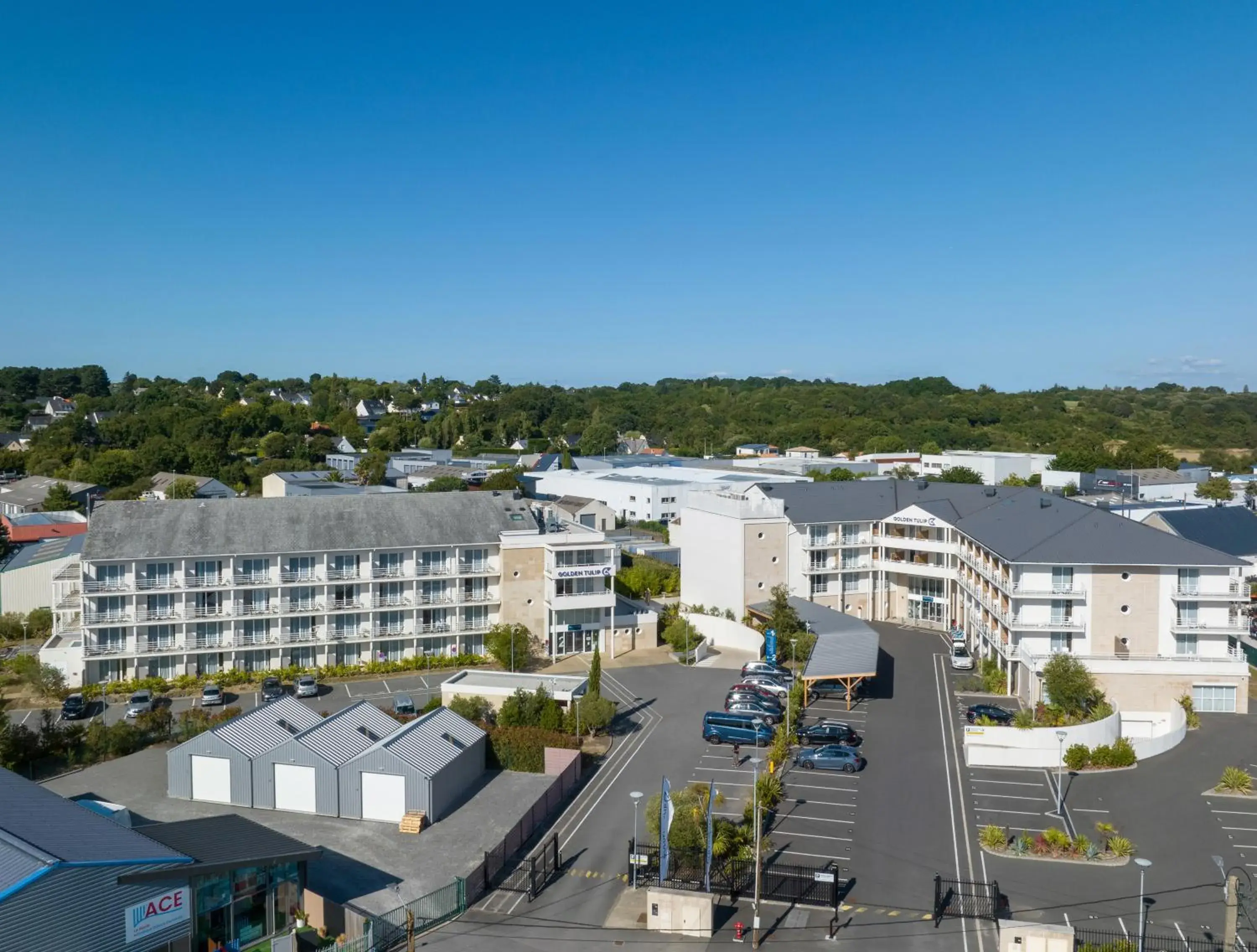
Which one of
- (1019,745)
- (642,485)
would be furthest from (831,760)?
(642,485)

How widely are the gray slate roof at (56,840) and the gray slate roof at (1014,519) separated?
3156 cm

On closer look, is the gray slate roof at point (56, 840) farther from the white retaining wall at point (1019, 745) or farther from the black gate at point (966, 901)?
the white retaining wall at point (1019, 745)

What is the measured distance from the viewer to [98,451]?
10900cm

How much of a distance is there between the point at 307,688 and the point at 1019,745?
26203 mm

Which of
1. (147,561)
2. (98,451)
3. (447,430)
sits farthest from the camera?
(447,430)

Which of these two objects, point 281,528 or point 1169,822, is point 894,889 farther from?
point 281,528

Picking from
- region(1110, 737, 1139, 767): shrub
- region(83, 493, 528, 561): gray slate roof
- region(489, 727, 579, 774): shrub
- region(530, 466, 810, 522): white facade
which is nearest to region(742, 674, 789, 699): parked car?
region(489, 727, 579, 774): shrub

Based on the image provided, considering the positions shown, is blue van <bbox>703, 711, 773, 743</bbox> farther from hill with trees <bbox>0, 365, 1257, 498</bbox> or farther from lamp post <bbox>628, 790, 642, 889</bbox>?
hill with trees <bbox>0, 365, 1257, 498</bbox>

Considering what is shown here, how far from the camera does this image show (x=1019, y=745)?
3089 cm

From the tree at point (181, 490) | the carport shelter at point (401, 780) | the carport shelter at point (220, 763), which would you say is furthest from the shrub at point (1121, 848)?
the tree at point (181, 490)

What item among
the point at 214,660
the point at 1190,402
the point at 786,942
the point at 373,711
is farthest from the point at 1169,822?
the point at 1190,402

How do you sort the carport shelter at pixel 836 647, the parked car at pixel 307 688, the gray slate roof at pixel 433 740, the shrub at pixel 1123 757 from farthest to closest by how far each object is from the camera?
the parked car at pixel 307 688
the carport shelter at pixel 836 647
the shrub at pixel 1123 757
the gray slate roof at pixel 433 740

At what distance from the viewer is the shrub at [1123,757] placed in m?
30.6

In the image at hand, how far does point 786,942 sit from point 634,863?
4.08 meters
